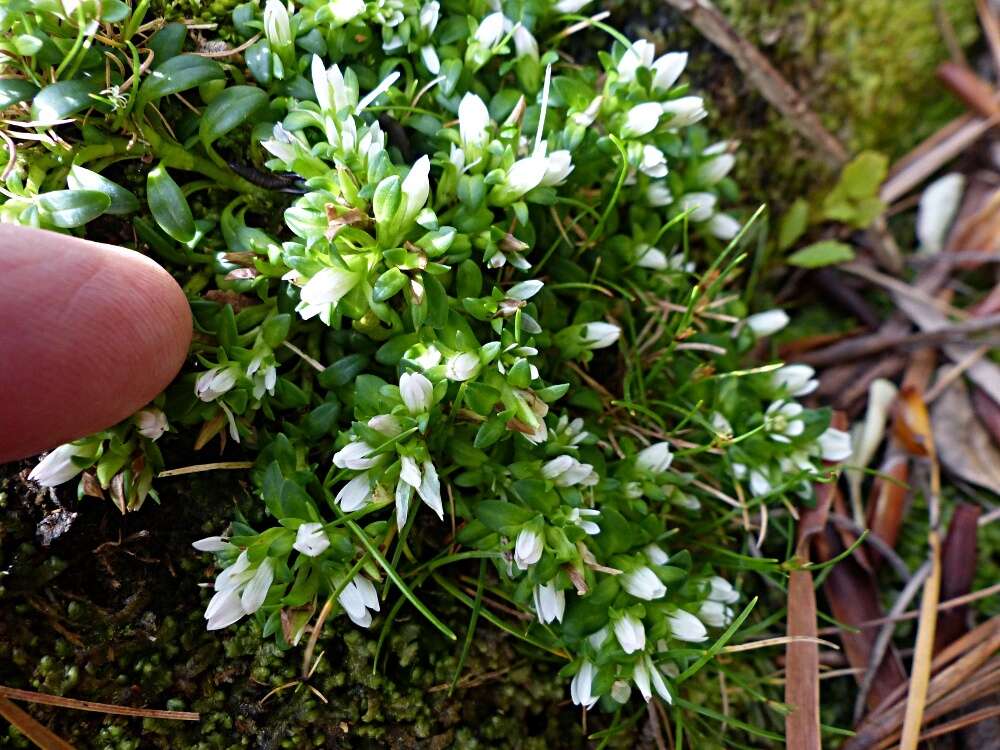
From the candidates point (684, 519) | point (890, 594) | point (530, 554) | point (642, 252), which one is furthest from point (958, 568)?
point (530, 554)

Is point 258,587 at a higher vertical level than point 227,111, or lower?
lower

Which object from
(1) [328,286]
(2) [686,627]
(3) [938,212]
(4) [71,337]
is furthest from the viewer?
(3) [938,212]

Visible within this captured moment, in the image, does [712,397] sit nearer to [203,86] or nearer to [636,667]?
[636,667]

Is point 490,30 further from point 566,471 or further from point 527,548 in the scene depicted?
point 527,548

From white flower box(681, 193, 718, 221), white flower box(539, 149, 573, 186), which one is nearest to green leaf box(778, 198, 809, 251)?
white flower box(681, 193, 718, 221)

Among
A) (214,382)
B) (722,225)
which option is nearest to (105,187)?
(214,382)

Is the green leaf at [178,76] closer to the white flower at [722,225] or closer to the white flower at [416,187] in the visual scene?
the white flower at [416,187]
